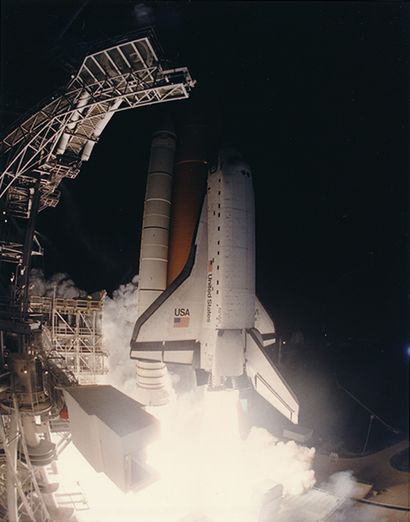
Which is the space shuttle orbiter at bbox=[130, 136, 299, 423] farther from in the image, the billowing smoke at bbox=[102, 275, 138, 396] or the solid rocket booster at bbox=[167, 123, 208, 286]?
the billowing smoke at bbox=[102, 275, 138, 396]

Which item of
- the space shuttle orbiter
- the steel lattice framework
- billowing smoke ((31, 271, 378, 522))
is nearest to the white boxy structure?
the space shuttle orbiter

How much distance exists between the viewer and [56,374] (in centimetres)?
767

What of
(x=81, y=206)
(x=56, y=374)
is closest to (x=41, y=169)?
(x=56, y=374)

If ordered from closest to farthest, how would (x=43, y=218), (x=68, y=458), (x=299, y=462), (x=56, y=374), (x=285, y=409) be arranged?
(x=56, y=374) → (x=285, y=409) → (x=68, y=458) → (x=299, y=462) → (x=43, y=218)

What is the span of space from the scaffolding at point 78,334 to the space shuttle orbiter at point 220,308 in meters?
5.51

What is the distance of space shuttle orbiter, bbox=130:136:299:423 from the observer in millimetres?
8953

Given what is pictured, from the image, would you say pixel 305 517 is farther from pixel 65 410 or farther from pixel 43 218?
pixel 43 218

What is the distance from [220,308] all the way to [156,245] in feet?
11.8

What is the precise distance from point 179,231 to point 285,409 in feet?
21.1

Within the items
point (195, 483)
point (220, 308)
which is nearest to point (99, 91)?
point (220, 308)

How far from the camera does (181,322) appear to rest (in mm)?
10047

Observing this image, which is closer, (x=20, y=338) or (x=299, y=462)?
(x=20, y=338)

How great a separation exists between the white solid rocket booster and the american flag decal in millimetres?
1454

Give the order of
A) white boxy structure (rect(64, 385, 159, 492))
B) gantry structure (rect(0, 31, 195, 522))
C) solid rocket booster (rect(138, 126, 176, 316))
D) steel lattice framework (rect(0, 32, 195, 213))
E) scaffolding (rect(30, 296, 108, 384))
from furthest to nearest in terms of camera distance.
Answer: scaffolding (rect(30, 296, 108, 384))
solid rocket booster (rect(138, 126, 176, 316))
steel lattice framework (rect(0, 32, 195, 213))
gantry structure (rect(0, 31, 195, 522))
white boxy structure (rect(64, 385, 159, 492))
